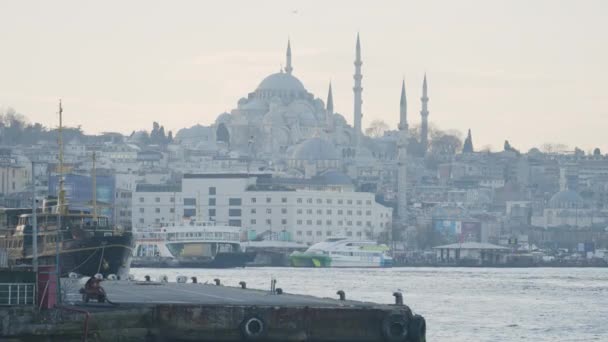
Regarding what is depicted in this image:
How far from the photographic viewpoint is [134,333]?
34.3 metres

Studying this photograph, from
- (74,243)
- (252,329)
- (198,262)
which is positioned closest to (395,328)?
(252,329)

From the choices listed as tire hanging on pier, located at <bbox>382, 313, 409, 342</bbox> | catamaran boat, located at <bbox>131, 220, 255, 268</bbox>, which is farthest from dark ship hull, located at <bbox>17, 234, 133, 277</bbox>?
catamaran boat, located at <bbox>131, 220, 255, 268</bbox>

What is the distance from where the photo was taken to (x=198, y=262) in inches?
5251

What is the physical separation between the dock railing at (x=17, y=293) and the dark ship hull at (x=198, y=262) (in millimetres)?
97137

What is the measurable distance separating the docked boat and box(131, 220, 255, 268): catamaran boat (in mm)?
55648

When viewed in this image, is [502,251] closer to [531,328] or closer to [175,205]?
[175,205]

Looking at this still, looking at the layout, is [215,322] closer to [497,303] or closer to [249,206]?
[497,303]

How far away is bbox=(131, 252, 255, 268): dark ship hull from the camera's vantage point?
132125mm

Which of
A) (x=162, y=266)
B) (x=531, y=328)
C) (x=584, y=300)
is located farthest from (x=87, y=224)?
(x=162, y=266)

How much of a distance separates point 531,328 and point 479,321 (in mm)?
2750

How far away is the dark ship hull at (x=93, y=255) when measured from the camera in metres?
71.1

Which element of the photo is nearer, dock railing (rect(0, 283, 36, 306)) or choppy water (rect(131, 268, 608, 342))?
dock railing (rect(0, 283, 36, 306))

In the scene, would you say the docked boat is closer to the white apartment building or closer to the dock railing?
the dock railing

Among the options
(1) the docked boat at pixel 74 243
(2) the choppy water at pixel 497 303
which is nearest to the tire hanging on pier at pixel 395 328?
(2) the choppy water at pixel 497 303
